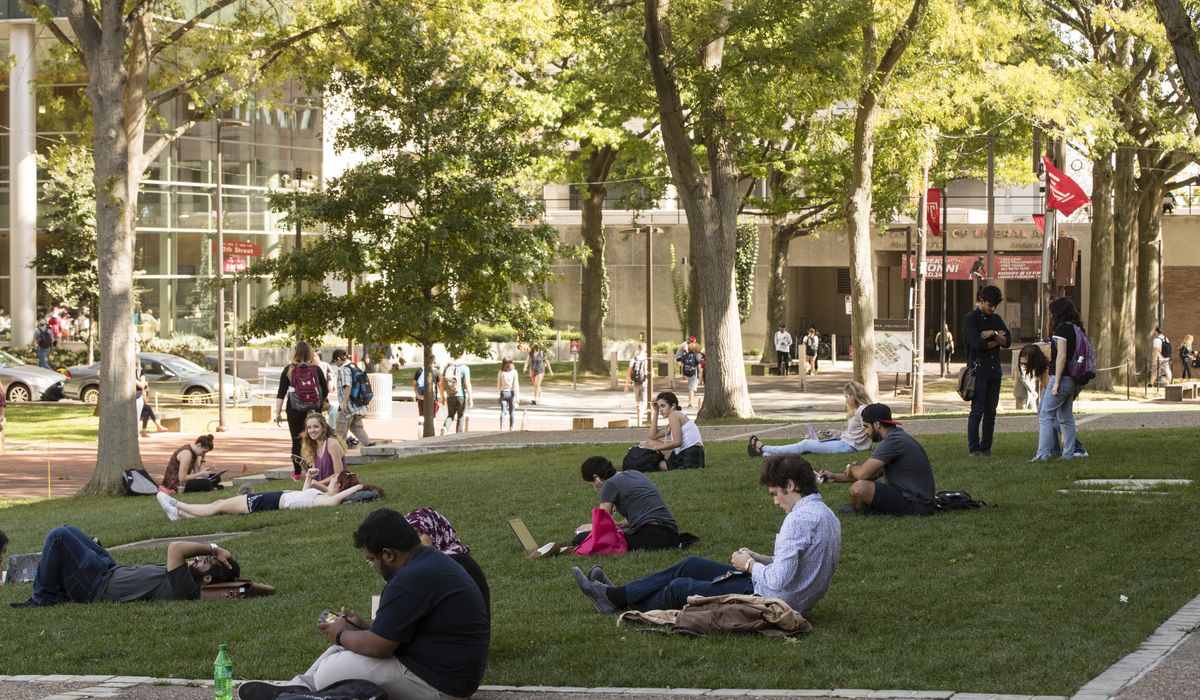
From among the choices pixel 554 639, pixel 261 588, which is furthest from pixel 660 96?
pixel 554 639

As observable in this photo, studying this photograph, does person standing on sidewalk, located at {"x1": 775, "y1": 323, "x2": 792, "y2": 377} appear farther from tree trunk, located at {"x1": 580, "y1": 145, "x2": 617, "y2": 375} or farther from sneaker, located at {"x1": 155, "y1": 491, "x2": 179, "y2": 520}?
sneaker, located at {"x1": 155, "y1": 491, "x2": 179, "y2": 520}

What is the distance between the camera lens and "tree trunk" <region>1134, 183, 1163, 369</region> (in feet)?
124

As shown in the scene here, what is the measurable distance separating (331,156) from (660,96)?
36763mm

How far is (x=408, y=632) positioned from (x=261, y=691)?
0.74 m

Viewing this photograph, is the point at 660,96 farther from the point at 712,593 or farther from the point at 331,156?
the point at 331,156

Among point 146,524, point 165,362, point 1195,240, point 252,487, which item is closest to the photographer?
Result: point 146,524

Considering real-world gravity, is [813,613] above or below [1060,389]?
below

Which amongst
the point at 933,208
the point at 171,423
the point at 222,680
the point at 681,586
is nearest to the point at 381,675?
the point at 222,680

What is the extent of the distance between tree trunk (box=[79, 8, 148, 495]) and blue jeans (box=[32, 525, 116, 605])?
10584 millimetres

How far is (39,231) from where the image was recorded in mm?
50000

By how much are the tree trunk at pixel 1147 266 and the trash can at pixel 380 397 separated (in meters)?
19.7

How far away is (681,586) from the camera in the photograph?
8711mm

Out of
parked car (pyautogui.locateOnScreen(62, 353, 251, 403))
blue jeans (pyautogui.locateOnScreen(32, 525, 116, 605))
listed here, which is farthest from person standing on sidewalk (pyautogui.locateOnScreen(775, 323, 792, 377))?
blue jeans (pyautogui.locateOnScreen(32, 525, 116, 605))

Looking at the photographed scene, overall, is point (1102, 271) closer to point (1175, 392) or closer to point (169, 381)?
point (1175, 392)
